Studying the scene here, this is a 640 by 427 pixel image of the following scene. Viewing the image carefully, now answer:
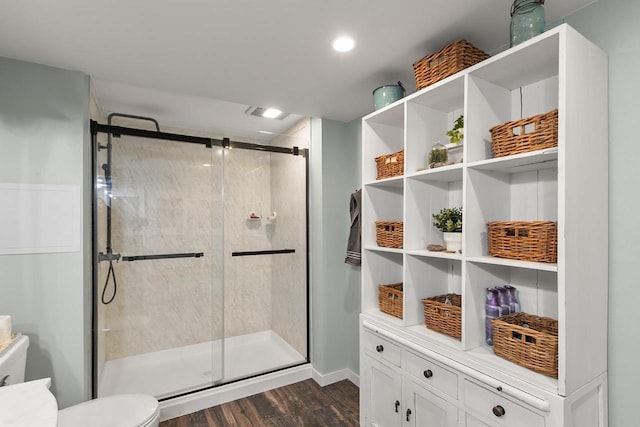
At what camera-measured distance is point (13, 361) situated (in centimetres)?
157

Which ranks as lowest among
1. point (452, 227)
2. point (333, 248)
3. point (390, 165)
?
point (333, 248)

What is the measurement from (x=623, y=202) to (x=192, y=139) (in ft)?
8.78

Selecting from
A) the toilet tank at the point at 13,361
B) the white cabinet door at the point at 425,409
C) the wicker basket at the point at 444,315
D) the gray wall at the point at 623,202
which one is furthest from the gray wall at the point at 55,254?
the gray wall at the point at 623,202

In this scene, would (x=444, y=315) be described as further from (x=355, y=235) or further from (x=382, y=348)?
(x=355, y=235)

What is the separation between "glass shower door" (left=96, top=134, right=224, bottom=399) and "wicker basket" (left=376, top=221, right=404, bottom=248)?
1.42 meters

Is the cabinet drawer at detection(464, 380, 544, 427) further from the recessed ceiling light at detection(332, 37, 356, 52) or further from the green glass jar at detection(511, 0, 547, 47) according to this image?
the recessed ceiling light at detection(332, 37, 356, 52)

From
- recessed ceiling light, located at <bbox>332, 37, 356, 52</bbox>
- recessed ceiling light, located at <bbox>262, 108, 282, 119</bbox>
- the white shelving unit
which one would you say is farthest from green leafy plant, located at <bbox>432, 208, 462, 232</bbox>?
recessed ceiling light, located at <bbox>262, 108, 282, 119</bbox>

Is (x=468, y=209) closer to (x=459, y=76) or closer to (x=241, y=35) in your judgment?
(x=459, y=76)

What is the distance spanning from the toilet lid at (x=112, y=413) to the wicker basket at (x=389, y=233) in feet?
5.21

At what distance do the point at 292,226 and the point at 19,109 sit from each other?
2.02m

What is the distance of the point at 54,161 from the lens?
1969 mm

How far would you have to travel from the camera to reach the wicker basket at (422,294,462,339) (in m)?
1.64

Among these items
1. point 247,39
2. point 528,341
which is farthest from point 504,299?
point 247,39

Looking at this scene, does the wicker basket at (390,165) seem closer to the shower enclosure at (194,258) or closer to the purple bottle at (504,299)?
the purple bottle at (504,299)
